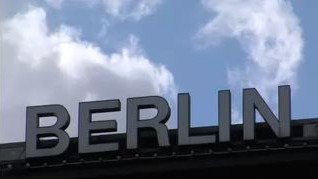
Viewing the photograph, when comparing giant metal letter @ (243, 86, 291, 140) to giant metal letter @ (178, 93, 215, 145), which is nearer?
giant metal letter @ (243, 86, 291, 140)

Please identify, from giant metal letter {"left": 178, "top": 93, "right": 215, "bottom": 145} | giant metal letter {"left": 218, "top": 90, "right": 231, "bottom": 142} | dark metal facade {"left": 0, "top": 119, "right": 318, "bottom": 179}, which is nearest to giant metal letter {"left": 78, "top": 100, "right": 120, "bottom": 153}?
dark metal facade {"left": 0, "top": 119, "right": 318, "bottom": 179}

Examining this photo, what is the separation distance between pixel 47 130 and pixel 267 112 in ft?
27.4

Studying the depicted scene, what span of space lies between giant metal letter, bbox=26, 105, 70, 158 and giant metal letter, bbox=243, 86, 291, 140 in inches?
268

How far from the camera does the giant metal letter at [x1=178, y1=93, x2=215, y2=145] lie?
40000mm

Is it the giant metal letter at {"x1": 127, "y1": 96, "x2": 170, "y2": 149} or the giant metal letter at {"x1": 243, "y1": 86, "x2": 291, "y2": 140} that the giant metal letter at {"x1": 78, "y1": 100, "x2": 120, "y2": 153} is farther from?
the giant metal letter at {"x1": 243, "y1": 86, "x2": 291, "y2": 140}

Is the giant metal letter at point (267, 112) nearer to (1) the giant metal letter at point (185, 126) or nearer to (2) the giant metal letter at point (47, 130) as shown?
(1) the giant metal letter at point (185, 126)

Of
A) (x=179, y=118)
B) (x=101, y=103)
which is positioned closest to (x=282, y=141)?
(x=179, y=118)

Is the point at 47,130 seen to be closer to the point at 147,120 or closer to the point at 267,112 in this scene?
the point at 147,120

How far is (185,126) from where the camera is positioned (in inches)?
1590

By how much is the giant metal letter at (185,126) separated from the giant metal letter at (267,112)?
1408mm

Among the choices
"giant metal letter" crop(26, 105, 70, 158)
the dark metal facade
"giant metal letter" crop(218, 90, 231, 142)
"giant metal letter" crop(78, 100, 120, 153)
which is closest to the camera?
the dark metal facade

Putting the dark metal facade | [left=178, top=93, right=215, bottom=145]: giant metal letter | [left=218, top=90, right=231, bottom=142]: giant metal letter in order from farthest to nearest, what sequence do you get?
1. [left=178, top=93, right=215, bottom=145]: giant metal letter
2. [left=218, top=90, right=231, bottom=142]: giant metal letter
3. the dark metal facade

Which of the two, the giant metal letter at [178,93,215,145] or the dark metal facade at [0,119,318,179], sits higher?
the giant metal letter at [178,93,215,145]

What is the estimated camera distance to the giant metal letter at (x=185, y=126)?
40.0 m
